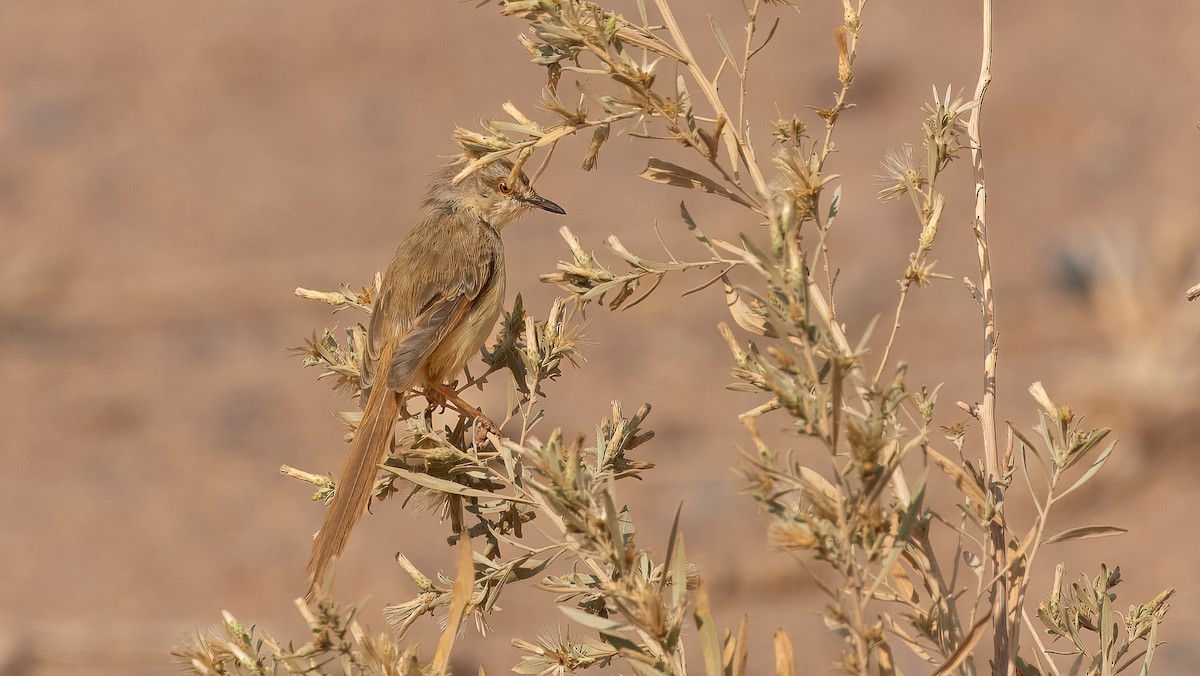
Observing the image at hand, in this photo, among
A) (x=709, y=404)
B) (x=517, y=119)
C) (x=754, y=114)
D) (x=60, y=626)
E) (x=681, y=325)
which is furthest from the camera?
(x=754, y=114)

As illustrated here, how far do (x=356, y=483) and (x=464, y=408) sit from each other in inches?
26.4

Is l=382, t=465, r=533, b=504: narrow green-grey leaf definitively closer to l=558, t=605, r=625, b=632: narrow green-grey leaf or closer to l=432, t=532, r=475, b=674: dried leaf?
l=432, t=532, r=475, b=674: dried leaf

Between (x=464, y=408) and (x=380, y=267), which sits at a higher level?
(x=380, y=267)

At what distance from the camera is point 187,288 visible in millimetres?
11602

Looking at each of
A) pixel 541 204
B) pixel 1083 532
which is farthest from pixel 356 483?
pixel 541 204

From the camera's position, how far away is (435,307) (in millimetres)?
4695

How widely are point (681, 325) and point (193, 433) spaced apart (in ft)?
13.5

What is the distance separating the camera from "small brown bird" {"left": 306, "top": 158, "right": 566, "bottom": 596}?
3.55 m

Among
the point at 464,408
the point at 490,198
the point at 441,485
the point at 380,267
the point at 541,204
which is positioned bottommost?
the point at 441,485

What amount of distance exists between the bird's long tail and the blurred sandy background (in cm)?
363

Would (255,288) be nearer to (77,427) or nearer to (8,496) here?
(77,427)

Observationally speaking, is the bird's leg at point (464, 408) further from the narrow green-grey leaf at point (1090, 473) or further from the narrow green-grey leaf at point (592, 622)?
the narrow green-grey leaf at point (1090, 473)

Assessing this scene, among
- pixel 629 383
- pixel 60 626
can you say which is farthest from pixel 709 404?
pixel 60 626

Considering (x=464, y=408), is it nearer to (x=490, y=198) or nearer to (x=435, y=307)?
→ (x=435, y=307)
